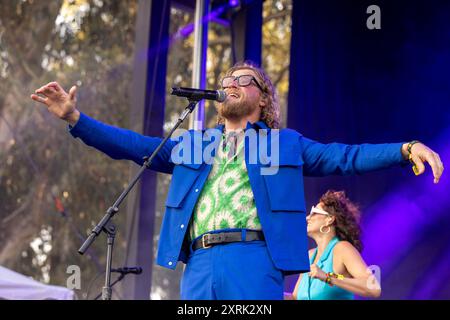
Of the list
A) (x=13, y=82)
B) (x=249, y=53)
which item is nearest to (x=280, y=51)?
(x=13, y=82)

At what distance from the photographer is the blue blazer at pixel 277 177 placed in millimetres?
3471

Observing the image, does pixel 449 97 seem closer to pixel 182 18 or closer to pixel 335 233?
pixel 335 233

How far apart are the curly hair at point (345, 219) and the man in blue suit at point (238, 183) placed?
1886 mm

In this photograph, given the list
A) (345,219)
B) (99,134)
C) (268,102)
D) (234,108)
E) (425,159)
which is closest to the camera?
(425,159)

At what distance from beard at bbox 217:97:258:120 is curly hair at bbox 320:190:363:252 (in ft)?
6.57

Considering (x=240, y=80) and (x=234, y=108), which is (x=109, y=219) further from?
(x=240, y=80)

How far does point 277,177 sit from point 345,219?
2.16 metres

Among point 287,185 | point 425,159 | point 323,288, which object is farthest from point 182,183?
A: point 323,288

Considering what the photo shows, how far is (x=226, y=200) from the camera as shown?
3.57 metres

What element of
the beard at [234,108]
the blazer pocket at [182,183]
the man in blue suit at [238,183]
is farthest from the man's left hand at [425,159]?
the blazer pocket at [182,183]

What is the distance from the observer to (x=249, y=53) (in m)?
6.70

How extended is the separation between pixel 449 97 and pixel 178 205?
2887mm

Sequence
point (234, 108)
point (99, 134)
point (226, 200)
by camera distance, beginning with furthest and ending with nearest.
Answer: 1. point (234, 108)
2. point (99, 134)
3. point (226, 200)

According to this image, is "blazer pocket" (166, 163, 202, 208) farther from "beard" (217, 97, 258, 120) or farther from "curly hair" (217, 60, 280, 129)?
"curly hair" (217, 60, 280, 129)
